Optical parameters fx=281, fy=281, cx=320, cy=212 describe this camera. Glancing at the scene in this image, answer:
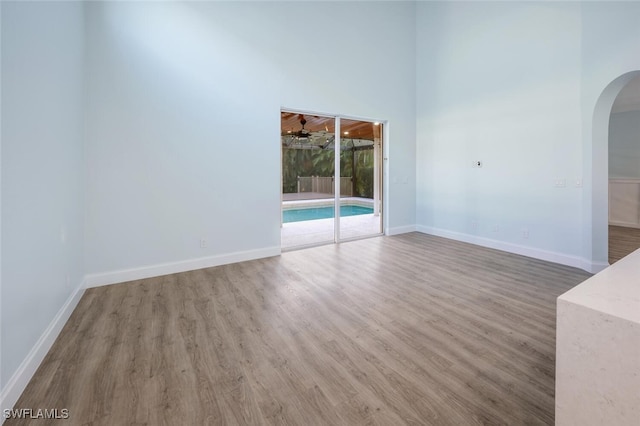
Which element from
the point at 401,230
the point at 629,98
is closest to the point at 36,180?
the point at 401,230

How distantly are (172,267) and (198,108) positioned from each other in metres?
2.12

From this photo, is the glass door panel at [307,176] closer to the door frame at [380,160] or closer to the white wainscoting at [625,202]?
the door frame at [380,160]

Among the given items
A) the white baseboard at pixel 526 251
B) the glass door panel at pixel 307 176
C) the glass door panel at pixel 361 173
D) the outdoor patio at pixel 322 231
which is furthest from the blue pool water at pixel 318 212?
the white baseboard at pixel 526 251

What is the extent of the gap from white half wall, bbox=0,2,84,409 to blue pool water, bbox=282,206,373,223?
592 centimetres

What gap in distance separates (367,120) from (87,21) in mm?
→ 4206

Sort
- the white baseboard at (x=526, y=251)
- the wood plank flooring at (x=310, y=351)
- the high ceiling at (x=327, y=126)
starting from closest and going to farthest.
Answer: the wood plank flooring at (x=310, y=351) < the white baseboard at (x=526, y=251) < the high ceiling at (x=327, y=126)

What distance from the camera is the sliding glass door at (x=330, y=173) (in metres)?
5.27

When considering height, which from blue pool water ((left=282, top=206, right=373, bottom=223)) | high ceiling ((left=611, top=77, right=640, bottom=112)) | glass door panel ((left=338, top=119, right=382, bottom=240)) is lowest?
blue pool water ((left=282, top=206, right=373, bottom=223))

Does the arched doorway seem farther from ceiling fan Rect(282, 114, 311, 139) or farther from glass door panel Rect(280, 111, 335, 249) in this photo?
ceiling fan Rect(282, 114, 311, 139)

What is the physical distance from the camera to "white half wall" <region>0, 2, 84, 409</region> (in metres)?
1.57

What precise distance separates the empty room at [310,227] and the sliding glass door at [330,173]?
5.5 inches

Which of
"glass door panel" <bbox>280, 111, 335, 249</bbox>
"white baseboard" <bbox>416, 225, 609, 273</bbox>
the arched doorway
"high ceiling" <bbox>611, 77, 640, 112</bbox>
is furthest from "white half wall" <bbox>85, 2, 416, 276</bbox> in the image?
"high ceiling" <bbox>611, 77, 640, 112</bbox>

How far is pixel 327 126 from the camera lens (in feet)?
18.1

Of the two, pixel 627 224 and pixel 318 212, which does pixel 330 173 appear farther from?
pixel 627 224
